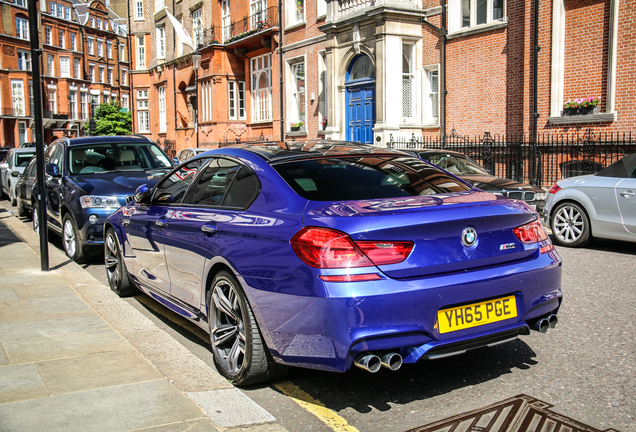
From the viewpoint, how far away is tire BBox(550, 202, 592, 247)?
951cm

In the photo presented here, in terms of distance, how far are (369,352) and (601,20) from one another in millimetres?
15268

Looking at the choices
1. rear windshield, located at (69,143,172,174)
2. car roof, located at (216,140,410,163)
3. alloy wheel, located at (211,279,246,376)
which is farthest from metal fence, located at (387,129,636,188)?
alloy wheel, located at (211,279,246,376)

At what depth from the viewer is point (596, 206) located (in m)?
9.29

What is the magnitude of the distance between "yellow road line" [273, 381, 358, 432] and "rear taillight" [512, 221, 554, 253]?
163 cm

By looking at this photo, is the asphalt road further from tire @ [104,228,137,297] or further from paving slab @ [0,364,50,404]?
paving slab @ [0,364,50,404]

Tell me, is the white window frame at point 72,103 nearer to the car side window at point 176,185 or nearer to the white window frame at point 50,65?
the white window frame at point 50,65

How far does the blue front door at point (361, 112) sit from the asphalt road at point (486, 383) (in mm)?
17290

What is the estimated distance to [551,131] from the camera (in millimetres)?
16703

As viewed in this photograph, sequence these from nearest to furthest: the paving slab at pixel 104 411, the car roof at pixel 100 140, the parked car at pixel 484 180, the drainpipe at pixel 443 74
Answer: the paving slab at pixel 104 411, the car roof at pixel 100 140, the parked car at pixel 484 180, the drainpipe at pixel 443 74

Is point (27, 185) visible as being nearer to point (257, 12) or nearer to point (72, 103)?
point (257, 12)

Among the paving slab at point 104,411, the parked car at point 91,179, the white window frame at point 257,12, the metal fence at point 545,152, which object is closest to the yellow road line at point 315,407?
the paving slab at point 104,411

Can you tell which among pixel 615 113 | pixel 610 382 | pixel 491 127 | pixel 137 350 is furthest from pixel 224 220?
pixel 491 127

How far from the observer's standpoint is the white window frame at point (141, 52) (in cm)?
4898

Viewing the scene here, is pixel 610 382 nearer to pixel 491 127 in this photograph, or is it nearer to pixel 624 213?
pixel 624 213
